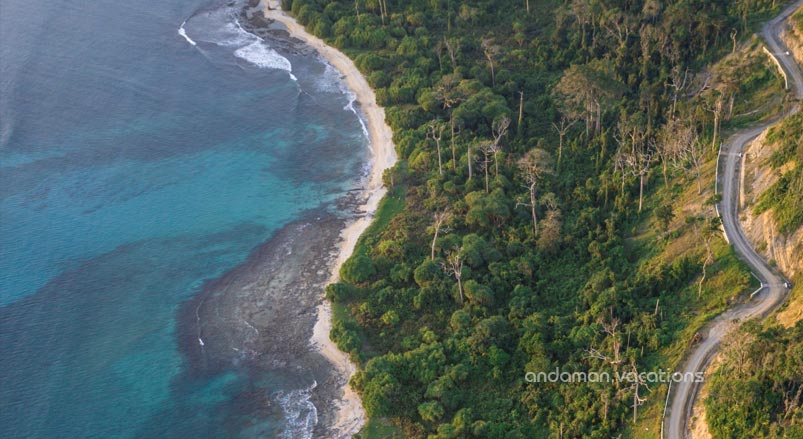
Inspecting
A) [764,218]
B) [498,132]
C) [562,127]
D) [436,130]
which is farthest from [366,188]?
[764,218]

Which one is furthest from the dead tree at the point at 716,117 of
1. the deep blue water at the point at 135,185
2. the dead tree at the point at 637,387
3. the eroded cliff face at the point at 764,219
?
the deep blue water at the point at 135,185

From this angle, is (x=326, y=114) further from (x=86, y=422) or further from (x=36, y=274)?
(x=86, y=422)

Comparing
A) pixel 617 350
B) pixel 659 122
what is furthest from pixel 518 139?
pixel 617 350

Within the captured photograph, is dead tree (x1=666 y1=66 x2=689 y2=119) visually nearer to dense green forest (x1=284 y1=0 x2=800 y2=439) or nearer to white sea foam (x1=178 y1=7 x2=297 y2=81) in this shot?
dense green forest (x1=284 y1=0 x2=800 y2=439)

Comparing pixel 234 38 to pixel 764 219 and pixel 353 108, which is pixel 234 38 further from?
pixel 764 219

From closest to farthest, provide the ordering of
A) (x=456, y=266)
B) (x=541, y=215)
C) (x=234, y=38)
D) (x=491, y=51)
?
1. (x=456, y=266)
2. (x=541, y=215)
3. (x=491, y=51)
4. (x=234, y=38)

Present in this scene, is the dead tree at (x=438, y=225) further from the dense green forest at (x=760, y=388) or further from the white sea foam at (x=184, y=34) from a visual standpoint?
the white sea foam at (x=184, y=34)
